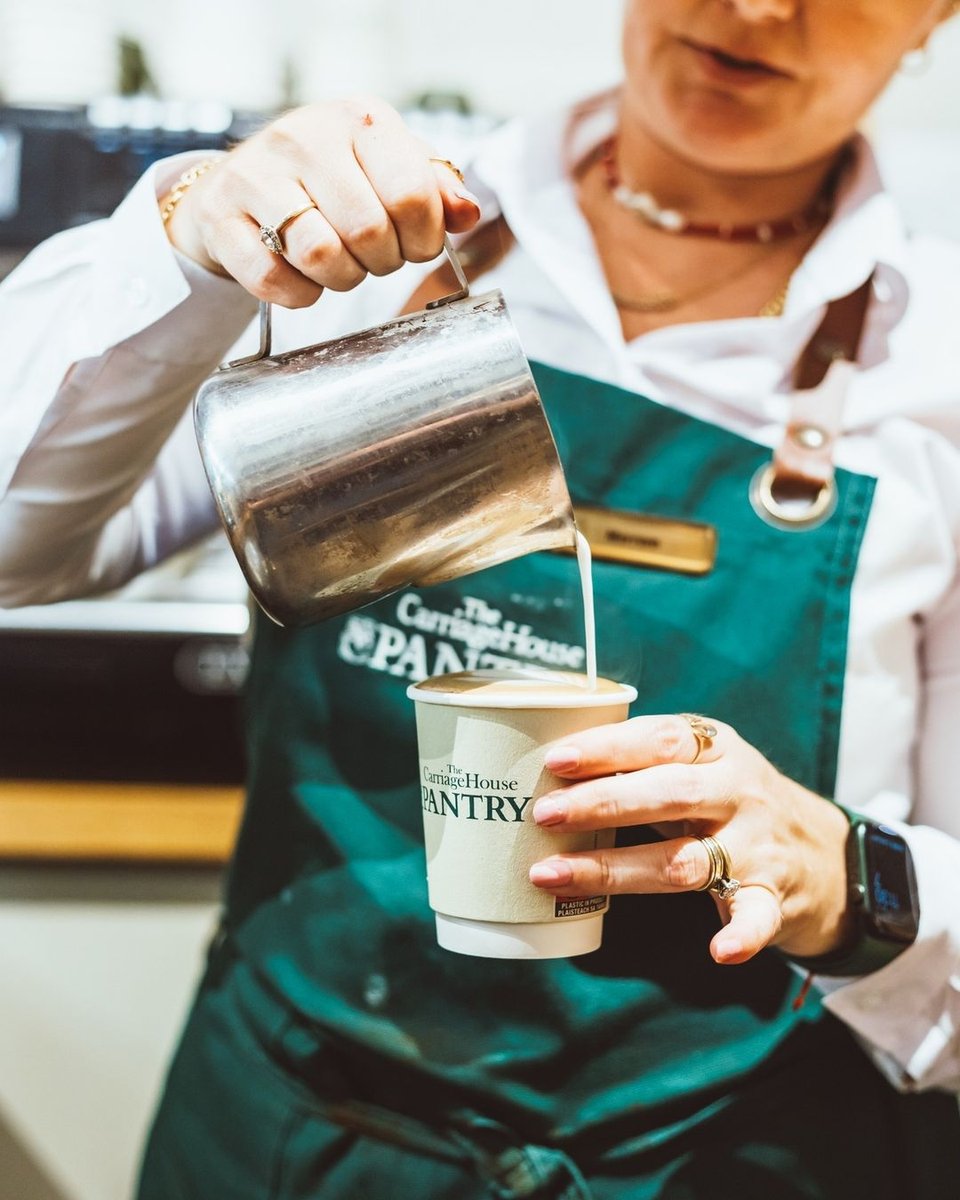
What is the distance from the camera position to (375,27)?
5.08ft

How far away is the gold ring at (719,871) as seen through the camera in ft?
1.86

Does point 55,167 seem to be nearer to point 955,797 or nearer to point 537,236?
point 537,236

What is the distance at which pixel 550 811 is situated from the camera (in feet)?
1.77

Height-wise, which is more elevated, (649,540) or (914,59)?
(914,59)

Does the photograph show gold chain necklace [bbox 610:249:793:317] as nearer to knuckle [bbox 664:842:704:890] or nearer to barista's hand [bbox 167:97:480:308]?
barista's hand [bbox 167:97:480:308]

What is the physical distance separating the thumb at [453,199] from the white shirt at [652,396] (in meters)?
0.16

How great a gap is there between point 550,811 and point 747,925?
0.34 feet

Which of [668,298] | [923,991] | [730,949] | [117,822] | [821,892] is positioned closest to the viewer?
[730,949]

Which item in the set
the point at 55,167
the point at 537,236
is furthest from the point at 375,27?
the point at 537,236

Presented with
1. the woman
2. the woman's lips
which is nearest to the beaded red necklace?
the woman

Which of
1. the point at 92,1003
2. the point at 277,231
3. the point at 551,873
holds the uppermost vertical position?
the point at 277,231

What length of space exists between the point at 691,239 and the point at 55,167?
0.91 meters

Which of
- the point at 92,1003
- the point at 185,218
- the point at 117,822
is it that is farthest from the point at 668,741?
the point at 92,1003

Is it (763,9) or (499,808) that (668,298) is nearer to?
(763,9)
